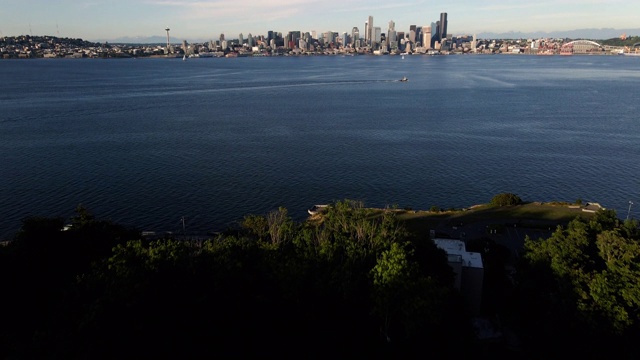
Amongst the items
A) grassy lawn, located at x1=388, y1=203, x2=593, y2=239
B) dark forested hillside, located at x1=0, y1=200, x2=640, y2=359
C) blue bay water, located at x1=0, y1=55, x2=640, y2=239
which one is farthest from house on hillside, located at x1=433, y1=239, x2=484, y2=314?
blue bay water, located at x1=0, y1=55, x2=640, y2=239

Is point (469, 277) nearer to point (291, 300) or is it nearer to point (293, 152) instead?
point (291, 300)

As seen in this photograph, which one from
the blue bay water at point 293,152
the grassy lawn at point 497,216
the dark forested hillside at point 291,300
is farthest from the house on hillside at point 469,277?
the blue bay water at point 293,152

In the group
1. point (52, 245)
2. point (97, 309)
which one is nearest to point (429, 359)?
point (97, 309)

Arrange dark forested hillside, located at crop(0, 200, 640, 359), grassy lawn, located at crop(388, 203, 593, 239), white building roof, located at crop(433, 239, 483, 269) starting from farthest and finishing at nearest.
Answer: grassy lawn, located at crop(388, 203, 593, 239), white building roof, located at crop(433, 239, 483, 269), dark forested hillside, located at crop(0, 200, 640, 359)

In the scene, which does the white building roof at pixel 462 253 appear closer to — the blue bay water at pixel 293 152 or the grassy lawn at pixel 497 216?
the grassy lawn at pixel 497 216

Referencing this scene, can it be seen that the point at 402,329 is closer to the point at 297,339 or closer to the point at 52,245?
the point at 297,339

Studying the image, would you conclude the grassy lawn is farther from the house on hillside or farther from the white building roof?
the house on hillside

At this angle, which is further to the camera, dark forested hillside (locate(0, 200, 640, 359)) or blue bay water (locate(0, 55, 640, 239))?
blue bay water (locate(0, 55, 640, 239))

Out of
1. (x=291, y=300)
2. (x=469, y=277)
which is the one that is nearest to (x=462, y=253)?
(x=469, y=277)
